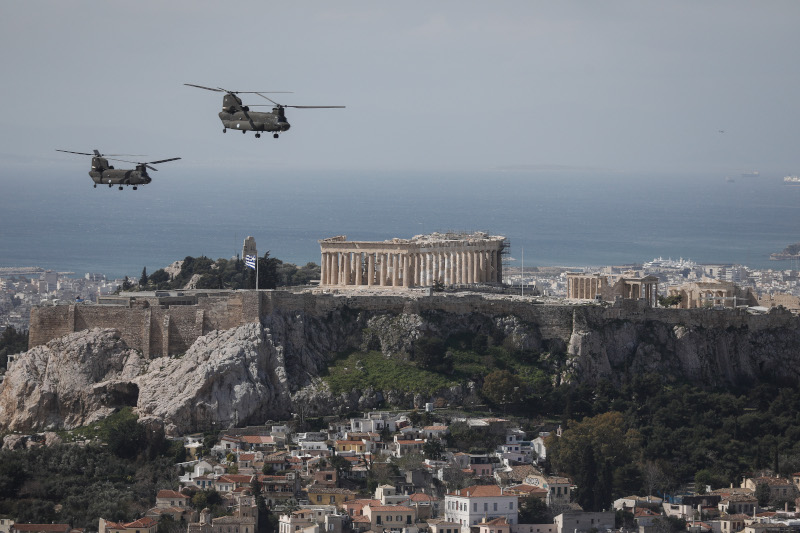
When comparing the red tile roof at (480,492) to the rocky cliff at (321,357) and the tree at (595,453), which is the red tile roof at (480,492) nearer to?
the tree at (595,453)

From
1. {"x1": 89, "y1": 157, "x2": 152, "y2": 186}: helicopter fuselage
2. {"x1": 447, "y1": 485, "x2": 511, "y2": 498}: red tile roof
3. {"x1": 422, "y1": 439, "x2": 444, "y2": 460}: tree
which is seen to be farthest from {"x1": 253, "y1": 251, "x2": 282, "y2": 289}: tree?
{"x1": 447, "y1": 485, "x2": 511, "y2": 498}: red tile roof

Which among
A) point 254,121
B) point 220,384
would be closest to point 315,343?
point 220,384

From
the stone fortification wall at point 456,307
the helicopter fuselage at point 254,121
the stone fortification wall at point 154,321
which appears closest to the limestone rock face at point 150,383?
the stone fortification wall at point 154,321

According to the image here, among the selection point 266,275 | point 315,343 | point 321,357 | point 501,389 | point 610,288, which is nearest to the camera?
point 501,389

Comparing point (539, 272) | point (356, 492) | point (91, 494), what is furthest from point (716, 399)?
point (539, 272)

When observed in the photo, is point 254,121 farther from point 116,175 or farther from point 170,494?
point 170,494

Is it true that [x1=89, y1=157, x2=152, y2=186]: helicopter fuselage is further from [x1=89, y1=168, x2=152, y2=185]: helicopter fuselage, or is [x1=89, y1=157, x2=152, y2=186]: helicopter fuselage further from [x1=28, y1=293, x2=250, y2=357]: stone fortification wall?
[x1=28, y1=293, x2=250, y2=357]: stone fortification wall
